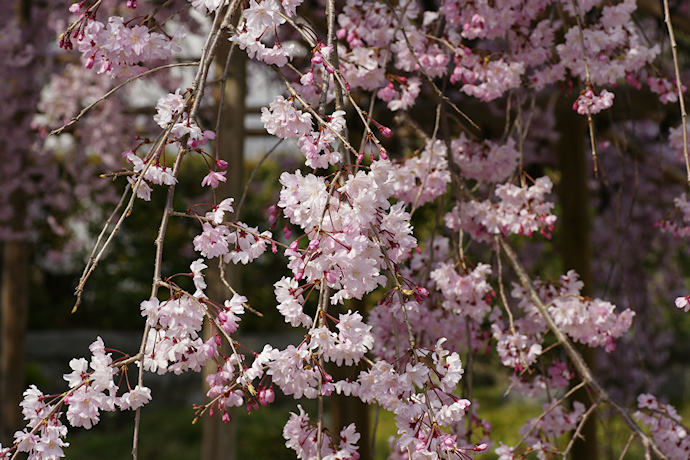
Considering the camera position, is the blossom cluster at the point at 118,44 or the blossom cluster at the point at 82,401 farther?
the blossom cluster at the point at 118,44

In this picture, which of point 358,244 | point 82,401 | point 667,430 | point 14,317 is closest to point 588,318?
point 667,430

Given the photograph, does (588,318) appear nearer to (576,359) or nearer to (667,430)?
(576,359)

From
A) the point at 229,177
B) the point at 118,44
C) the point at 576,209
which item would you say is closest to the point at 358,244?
the point at 118,44

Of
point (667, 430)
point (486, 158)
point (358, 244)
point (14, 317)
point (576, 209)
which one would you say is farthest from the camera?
point (14, 317)

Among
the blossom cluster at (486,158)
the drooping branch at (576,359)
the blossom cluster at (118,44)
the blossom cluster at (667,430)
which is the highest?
the blossom cluster at (486,158)

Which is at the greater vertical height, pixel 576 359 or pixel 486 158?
pixel 486 158

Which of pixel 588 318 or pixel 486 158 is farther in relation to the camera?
pixel 486 158

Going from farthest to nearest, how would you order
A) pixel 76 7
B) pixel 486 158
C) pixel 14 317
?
pixel 14 317
pixel 486 158
pixel 76 7

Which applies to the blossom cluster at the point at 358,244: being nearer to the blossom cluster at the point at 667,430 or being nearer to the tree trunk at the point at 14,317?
the blossom cluster at the point at 667,430

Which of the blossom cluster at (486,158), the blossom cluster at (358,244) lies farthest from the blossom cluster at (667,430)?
the blossom cluster at (486,158)

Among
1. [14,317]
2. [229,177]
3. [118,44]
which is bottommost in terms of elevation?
[118,44]

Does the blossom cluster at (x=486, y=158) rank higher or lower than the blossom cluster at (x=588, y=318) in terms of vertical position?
higher

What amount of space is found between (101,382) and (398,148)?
11.5ft

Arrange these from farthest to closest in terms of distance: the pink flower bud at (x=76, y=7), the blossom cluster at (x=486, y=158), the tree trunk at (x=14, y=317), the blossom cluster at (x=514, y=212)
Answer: the tree trunk at (x=14, y=317) < the blossom cluster at (x=486, y=158) < the blossom cluster at (x=514, y=212) < the pink flower bud at (x=76, y=7)
